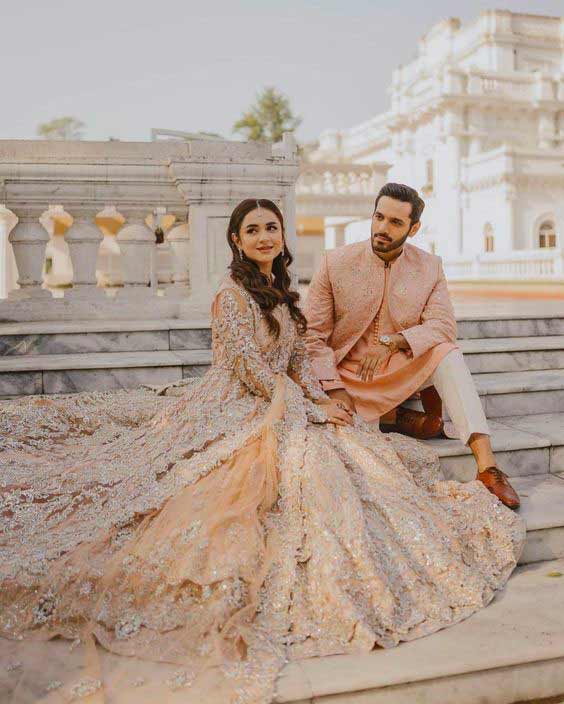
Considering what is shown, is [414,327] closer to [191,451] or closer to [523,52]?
[191,451]

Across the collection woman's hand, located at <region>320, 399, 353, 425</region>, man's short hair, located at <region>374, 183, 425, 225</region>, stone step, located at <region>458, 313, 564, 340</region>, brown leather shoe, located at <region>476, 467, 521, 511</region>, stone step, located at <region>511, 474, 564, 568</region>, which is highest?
man's short hair, located at <region>374, 183, 425, 225</region>

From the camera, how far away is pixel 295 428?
3.00 metres

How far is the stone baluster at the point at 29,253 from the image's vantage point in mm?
5160

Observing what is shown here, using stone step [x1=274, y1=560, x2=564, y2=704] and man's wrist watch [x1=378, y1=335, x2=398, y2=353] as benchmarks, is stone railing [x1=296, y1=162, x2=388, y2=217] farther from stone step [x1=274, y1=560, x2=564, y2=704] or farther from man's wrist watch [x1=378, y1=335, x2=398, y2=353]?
stone step [x1=274, y1=560, x2=564, y2=704]

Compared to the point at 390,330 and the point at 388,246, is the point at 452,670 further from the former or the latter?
the point at 388,246

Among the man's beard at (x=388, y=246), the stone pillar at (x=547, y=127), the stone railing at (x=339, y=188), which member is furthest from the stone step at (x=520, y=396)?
the stone pillar at (x=547, y=127)

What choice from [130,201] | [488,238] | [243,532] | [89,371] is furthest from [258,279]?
[488,238]

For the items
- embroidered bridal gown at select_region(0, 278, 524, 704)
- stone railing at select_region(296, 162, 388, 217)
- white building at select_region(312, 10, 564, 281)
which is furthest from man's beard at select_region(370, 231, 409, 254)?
white building at select_region(312, 10, 564, 281)

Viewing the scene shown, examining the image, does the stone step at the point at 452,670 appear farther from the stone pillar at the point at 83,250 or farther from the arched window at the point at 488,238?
the arched window at the point at 488,238

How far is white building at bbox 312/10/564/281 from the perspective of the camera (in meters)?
31.1

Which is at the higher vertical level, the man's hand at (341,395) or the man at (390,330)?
the man at (390,330)

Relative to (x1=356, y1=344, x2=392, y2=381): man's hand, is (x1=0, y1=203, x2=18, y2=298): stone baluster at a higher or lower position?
higher

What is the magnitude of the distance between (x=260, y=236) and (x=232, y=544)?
55.6 inches

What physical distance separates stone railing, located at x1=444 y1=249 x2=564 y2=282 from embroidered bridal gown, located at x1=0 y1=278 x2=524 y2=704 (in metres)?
15.4
